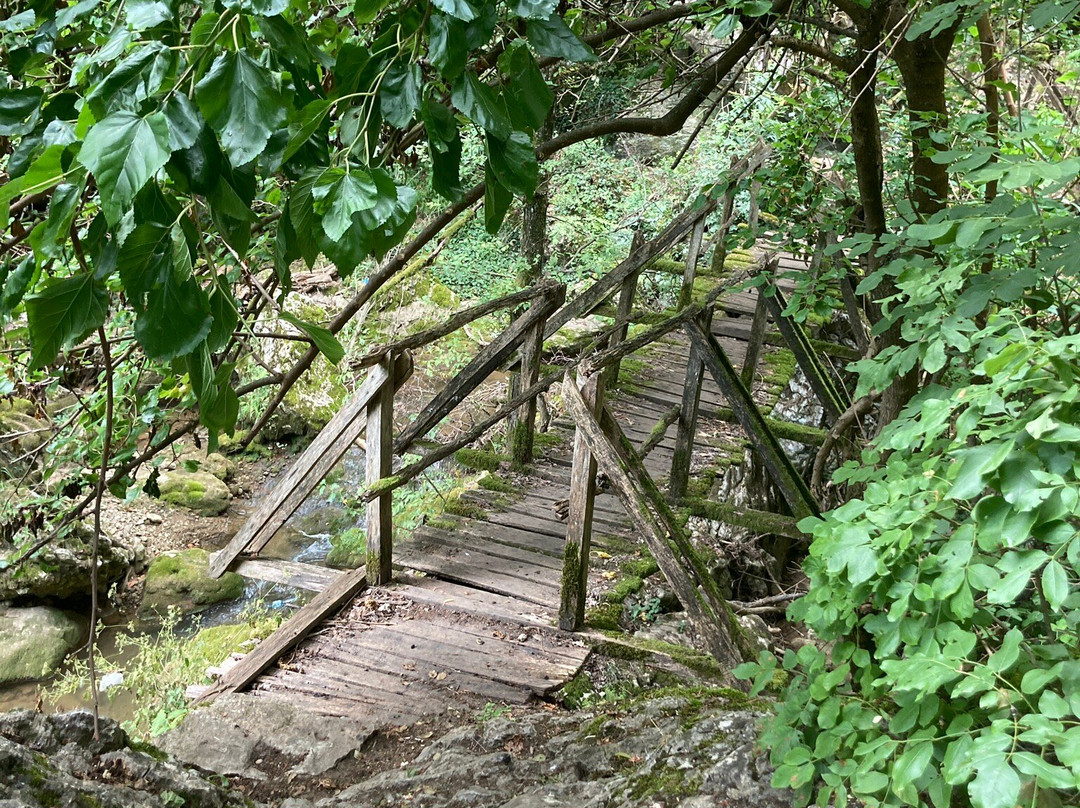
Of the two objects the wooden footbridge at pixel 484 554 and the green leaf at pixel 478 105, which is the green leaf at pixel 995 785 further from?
the wooden footbridge at pixel 484 554

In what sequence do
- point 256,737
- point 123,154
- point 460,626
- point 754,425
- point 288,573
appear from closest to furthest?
point 123,154
point 256,737
point 460,626
point 288,573
point 754,425

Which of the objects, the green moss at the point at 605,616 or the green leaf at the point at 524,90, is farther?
the green moss at the point at 605,616

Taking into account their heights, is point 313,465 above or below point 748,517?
above

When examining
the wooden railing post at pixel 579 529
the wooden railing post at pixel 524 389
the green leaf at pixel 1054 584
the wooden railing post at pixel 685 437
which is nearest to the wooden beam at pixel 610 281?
the wooden railing post at pixel 524 389

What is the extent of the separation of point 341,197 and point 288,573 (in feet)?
13.0

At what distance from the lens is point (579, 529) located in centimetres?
394

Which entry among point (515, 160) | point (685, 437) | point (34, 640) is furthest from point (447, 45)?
point (34, 640)

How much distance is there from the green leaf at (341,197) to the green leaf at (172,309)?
0.53ft

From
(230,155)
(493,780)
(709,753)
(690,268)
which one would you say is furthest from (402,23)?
(690,268)

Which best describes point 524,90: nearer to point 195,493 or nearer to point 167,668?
point 167,668

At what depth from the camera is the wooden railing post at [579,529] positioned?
384cm

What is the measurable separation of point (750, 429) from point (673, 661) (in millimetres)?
1426

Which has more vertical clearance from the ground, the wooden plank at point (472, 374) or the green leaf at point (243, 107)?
the green leaf at point (243, 107)

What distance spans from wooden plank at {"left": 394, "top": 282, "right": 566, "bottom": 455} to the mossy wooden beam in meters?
1.46
